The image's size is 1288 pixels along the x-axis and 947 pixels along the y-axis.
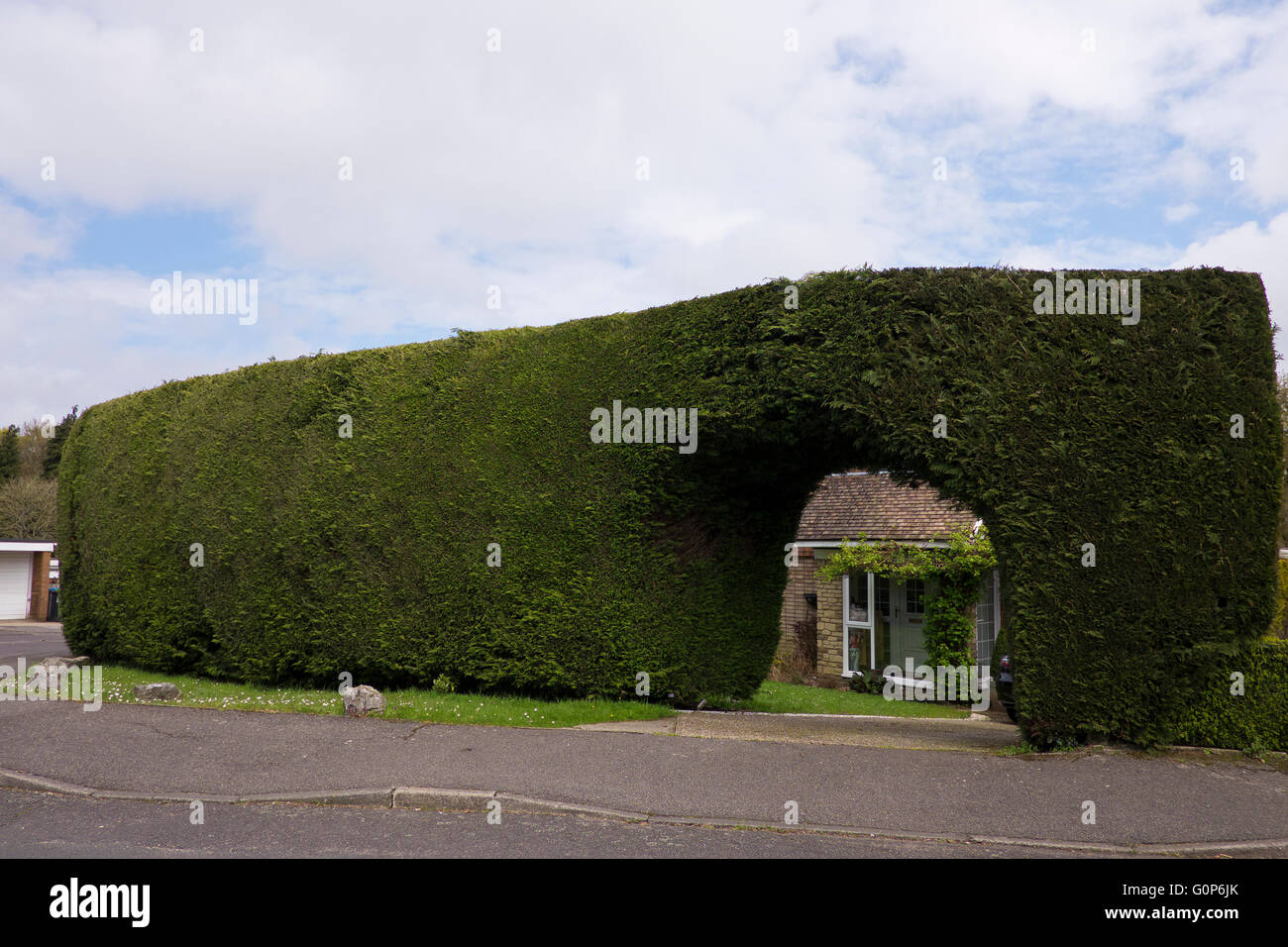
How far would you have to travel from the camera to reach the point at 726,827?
559cm

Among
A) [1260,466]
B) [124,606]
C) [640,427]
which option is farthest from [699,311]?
[124,606]

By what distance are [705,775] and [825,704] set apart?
7573mm

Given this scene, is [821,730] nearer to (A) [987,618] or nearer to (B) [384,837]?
(B) [384,837]

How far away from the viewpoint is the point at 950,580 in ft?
52.7

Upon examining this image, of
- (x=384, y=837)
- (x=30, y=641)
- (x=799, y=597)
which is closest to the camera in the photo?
(x=384, y=837)

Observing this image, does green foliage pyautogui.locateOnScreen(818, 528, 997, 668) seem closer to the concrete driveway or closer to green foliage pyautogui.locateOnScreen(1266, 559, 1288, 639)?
green foliage pyautogui.locateOnScreen(1266, 559, 1288, 639)

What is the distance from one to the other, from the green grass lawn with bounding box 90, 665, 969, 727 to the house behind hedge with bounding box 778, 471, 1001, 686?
17.5 feet

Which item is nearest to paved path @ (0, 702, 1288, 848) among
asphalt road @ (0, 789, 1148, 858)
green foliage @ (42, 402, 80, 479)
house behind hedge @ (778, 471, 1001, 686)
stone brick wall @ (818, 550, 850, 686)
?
asphalt road @ (0, 789, 1148, 858)

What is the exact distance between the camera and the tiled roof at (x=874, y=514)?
17062mm

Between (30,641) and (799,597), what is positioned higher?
(799,597)

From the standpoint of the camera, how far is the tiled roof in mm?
17062

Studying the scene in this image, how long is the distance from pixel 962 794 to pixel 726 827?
189 cm

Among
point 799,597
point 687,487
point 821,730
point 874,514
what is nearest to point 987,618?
point 874,514

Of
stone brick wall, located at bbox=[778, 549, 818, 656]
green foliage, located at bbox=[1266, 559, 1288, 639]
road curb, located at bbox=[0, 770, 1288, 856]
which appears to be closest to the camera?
road curb, located at bbox=[0, 770, 1288, 856]
